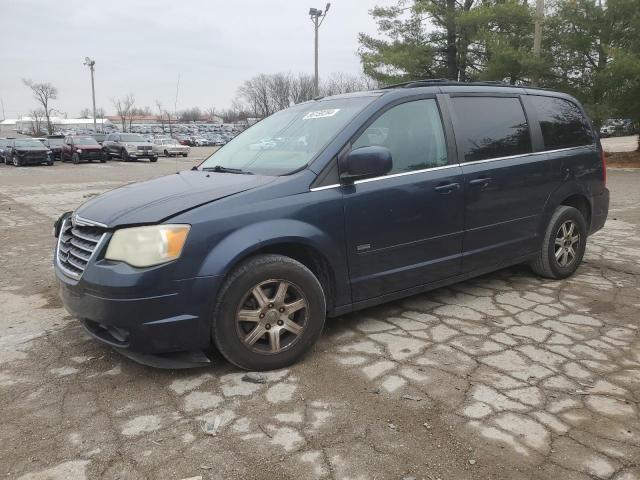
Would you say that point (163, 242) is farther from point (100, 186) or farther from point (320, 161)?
point (100, 186)

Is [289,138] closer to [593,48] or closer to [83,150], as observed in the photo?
[593,48]

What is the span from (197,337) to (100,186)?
46.1ft

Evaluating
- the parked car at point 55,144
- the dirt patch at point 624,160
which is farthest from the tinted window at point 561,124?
the parked car at point 55,144

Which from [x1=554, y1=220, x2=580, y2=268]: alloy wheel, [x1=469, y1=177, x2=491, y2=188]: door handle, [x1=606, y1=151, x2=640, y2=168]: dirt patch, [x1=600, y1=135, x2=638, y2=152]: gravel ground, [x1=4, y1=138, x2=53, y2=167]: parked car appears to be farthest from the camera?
[x1=4, y1=138, x2=53, y2=167]: parked car

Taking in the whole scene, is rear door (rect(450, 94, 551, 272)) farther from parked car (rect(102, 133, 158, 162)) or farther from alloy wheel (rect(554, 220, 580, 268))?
parked car (rect(102, 133, 158, 162))

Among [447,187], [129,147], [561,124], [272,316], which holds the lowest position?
[272,316]

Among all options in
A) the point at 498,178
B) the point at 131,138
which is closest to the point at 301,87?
the point at 131,138

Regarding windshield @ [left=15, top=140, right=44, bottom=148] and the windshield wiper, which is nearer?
the windshield wiper

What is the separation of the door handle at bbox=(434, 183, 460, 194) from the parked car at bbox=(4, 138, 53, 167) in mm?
27507

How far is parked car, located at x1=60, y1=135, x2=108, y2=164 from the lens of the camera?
28.4m

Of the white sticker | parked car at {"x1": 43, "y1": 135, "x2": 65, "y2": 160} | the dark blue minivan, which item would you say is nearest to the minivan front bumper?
the dark blue minivan

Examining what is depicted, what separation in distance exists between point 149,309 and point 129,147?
29020 millimetres

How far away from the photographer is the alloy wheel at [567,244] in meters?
4.96

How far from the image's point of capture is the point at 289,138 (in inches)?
155
